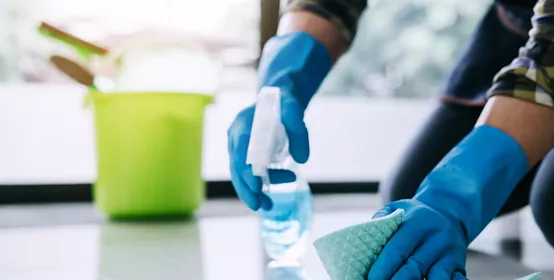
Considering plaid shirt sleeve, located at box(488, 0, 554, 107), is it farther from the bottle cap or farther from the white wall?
the white wall

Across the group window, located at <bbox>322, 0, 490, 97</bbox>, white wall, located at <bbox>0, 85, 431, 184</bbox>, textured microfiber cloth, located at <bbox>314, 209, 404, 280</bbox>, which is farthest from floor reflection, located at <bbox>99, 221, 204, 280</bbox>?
window, located at <bbox>322, 0, 490, 97</bbox>

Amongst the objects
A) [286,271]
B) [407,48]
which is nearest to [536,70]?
[286,271]

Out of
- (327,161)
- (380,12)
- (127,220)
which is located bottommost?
(327,161)

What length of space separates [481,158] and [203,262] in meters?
0.48

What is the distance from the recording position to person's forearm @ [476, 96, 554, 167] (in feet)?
2.90

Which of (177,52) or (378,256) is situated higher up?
(177,52)

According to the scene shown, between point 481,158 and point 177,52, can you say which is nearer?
point 481,158

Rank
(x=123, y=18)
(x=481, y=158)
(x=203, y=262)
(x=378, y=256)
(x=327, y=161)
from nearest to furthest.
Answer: (x=378, y=256), (x=481, y=158), (x=203, y=262), (x=123, y=18), (x=327, y=161)

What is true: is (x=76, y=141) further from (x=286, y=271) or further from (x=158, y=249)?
(x=286, y=271)

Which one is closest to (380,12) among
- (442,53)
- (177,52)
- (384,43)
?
(384,43)

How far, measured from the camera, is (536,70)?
0.91 m

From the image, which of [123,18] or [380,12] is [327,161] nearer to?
[380,12]

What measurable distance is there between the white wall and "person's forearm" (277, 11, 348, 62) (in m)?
0.92

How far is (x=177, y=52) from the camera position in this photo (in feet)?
5.05
